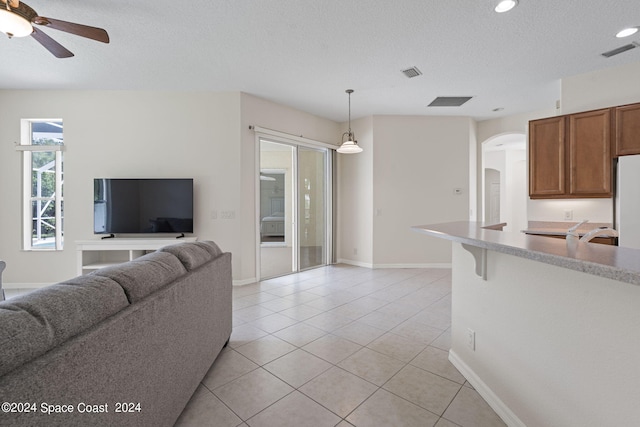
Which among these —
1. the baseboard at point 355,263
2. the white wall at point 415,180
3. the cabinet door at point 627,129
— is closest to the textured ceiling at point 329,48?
the cabinet door at point 627,129

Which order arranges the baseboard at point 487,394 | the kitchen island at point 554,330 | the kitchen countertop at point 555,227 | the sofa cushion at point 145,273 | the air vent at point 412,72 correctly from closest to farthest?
the kitchen island at point 554,330, the sofa cushion at point 145,273, the baseboard at point 487,394, the air vent at point 412,72, the kitchen countertop at point 555,227

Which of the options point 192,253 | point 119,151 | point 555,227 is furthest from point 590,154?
point 119,151

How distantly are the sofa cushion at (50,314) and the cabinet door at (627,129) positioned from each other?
491 cm

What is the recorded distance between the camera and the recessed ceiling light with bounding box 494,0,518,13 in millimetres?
2309

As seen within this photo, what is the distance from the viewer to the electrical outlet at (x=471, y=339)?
189 cm

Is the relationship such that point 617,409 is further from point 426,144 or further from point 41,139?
A: point 41,139

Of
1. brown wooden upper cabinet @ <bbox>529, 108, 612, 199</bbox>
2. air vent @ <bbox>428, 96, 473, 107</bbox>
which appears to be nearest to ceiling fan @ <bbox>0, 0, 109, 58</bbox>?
air vent @ <bbox>428, 96, 473, 107</bbox>

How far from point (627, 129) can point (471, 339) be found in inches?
132

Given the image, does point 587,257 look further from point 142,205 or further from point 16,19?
point 142,205

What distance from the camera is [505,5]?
92.3 inches

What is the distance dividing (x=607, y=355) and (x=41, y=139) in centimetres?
631

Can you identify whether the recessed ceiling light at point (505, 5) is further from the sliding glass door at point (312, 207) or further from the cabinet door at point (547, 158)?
the sliding glass door at point (312, 207)

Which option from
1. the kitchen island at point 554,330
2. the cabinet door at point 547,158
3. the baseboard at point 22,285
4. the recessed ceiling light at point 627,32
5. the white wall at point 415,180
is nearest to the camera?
the kitchen island at point 554,330

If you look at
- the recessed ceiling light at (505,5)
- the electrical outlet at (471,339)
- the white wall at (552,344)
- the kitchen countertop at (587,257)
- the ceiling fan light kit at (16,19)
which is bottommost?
the electrical outlet at (471,339)
